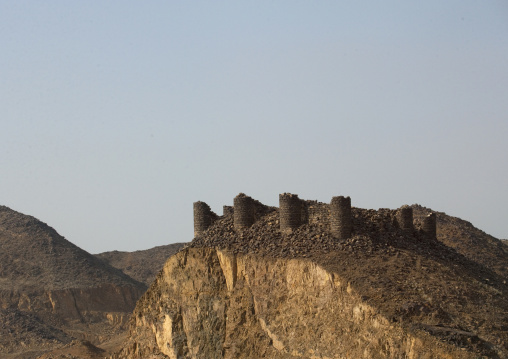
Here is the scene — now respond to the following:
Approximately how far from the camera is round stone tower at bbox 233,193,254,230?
4112 centimetres

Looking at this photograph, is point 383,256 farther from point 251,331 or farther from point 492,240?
point 492,240

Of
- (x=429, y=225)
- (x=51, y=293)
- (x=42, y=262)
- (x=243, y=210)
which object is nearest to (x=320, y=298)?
(x=243, y=210)

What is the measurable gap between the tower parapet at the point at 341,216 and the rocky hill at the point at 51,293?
138 ft

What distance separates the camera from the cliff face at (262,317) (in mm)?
33094

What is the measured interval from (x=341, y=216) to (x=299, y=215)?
2.11m

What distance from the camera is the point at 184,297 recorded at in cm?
4206

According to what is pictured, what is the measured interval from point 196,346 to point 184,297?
225 centimetres

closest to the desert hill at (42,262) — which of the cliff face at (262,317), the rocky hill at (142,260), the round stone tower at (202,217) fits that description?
the rocky hill at (142,260)

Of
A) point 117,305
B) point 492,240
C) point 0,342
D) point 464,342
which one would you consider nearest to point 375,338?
point 464,342

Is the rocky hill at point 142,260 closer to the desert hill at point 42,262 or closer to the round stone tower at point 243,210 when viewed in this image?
the desert hill at point 42,262

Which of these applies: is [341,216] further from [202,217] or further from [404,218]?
[202,217]

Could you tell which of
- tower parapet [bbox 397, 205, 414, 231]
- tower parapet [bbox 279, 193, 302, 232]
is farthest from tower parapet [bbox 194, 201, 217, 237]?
tower parapet [bbox 397, 205, 414, 231]

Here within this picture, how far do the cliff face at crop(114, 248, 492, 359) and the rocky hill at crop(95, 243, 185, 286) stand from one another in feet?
217

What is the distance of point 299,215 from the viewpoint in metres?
39.7
